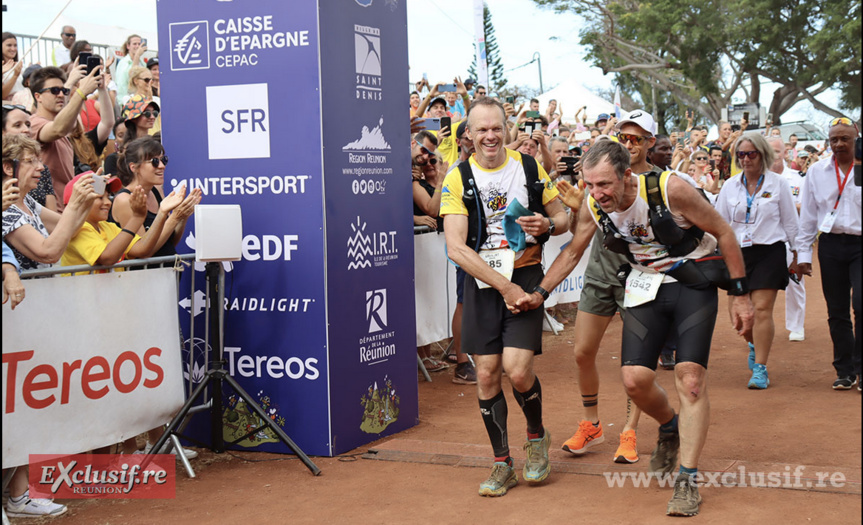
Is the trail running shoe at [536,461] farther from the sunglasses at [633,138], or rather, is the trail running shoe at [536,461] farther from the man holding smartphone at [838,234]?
the man holding smartphone at [838,234]

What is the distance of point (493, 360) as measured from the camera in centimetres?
570

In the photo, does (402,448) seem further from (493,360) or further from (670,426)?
(670,426)

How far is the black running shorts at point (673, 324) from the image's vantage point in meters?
5.19

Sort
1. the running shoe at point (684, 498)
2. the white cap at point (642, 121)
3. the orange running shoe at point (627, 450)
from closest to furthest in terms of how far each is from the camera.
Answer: the running shoe at point (684, 498) < the white cap at point (642, 121) < the orange running shoe at point (627, 450)

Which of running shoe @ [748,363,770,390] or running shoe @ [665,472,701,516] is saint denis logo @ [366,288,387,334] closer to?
running shoe @ [665,472,701,516]

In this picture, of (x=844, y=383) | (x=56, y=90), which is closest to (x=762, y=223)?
(x=844, y=383)

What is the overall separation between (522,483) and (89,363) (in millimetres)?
2751

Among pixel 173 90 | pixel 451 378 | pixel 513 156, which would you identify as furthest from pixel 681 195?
pixel 451 378

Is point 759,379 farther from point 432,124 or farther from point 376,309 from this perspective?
point 432,124

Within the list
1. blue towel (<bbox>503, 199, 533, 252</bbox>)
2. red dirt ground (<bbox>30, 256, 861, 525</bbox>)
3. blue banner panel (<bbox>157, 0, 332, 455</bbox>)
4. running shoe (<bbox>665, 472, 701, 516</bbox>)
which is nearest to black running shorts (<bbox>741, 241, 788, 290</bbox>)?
red dirt ground (<bbox>30, 256, 861, 525</bbox>)

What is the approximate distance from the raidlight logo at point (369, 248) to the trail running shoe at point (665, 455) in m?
2.46

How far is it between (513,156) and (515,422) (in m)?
2.83

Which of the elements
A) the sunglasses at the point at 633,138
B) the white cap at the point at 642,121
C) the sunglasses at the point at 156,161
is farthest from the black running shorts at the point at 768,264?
the sunglasses at the point at 156,161

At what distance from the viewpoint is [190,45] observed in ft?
22.6
